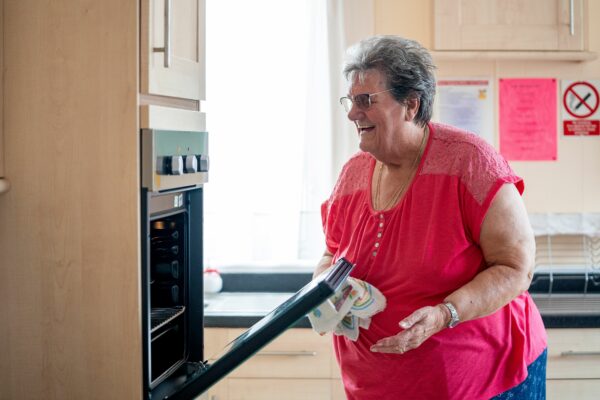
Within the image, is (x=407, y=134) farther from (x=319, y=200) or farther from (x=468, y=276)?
(x=319, y=200)

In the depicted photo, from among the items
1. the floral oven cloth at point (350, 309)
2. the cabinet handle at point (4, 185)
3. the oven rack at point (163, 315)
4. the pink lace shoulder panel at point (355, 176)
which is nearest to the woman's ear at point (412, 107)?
the pink lace shoulder panel at point (355, 176)

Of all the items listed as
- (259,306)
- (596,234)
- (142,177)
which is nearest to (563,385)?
(596,234)

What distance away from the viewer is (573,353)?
274 centimetres

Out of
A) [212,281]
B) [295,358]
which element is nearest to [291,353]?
[295,358]

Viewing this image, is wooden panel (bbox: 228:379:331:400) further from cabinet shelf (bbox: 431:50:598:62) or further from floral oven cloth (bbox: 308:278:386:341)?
cabinet shelf (bbox: 431:50:598:62)

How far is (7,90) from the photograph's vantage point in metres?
1.69

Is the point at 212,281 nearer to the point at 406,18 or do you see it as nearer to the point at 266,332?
the point at 406,18

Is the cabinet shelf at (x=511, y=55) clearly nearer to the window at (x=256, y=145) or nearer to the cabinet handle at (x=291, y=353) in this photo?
the window at (x=256, y=145)

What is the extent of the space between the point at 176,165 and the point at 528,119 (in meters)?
1.87

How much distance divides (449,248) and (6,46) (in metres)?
1.04

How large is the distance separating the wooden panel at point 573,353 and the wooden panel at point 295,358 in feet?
2.52

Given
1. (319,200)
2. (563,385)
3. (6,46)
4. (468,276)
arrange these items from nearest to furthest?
(6,46) → (468,276) → (563,385) → (319,200)

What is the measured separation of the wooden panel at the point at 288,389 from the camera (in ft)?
9.01

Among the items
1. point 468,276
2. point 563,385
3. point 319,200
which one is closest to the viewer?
point 468,276
